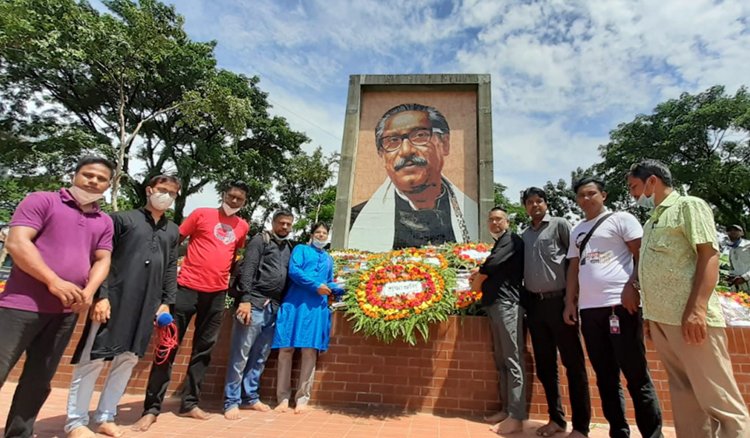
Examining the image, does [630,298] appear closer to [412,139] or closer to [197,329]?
[197,329]

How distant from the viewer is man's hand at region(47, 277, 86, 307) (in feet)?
7.88

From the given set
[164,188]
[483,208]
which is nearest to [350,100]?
[483,208]

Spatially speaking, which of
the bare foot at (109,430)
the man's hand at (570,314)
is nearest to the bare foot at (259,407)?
the bare foot at (109,430)

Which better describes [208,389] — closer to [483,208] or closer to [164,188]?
[164,188]

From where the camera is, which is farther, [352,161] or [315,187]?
[315,187]

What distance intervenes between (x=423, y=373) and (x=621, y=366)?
5.83 feet

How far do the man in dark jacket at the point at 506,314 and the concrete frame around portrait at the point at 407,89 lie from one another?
4.54 metres

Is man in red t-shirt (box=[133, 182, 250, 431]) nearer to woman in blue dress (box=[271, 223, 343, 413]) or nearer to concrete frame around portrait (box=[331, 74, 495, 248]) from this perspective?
woman in blue dress (box=[271, 223, 343, 413])

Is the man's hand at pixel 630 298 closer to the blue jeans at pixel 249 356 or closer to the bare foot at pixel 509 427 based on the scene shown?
the bare foot at pixel 509 427

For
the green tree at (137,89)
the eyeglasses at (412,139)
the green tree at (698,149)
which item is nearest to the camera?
the eyeglasses at (412,139)

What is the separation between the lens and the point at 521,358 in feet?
11.5

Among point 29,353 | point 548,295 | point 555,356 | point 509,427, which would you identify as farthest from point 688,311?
point 29,353

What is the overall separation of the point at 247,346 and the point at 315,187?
2364 cm

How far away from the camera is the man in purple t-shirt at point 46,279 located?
7.88 feet
